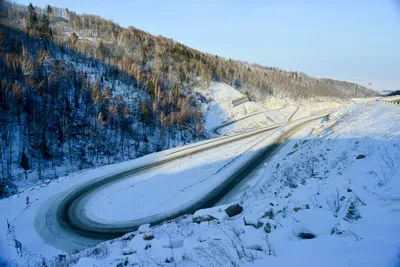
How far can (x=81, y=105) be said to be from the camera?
60656 millimetres

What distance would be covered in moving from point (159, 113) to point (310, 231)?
62.9 meters

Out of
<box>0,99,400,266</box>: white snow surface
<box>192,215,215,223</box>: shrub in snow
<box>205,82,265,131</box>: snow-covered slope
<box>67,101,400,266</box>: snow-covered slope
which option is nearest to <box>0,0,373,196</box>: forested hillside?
<box>205,82,265,131</box>: snow-covered slope

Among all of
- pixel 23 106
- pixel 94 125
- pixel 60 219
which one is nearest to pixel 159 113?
pixel 94 125

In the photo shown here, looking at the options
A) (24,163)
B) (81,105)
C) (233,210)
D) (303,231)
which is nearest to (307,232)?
(303,231)

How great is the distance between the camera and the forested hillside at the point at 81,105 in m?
44.2

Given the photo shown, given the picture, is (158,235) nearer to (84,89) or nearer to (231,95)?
(84,89)

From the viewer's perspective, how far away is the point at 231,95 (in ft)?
336

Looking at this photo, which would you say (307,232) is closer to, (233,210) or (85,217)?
(233,210)

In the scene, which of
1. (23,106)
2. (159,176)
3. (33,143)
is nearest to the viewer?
(159,176)

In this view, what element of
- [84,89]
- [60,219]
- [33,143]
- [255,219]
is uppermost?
[84,89]

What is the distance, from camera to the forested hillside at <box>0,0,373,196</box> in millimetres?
44250

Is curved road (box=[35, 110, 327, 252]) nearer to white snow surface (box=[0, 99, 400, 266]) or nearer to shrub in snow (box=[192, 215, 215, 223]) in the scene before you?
white snow surface (box=[0, 99, 400, 266])

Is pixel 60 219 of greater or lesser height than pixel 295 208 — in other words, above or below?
below

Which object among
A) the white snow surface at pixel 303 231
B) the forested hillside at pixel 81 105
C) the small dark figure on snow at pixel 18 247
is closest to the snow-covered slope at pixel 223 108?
the forested hillside at pixel 81 105
